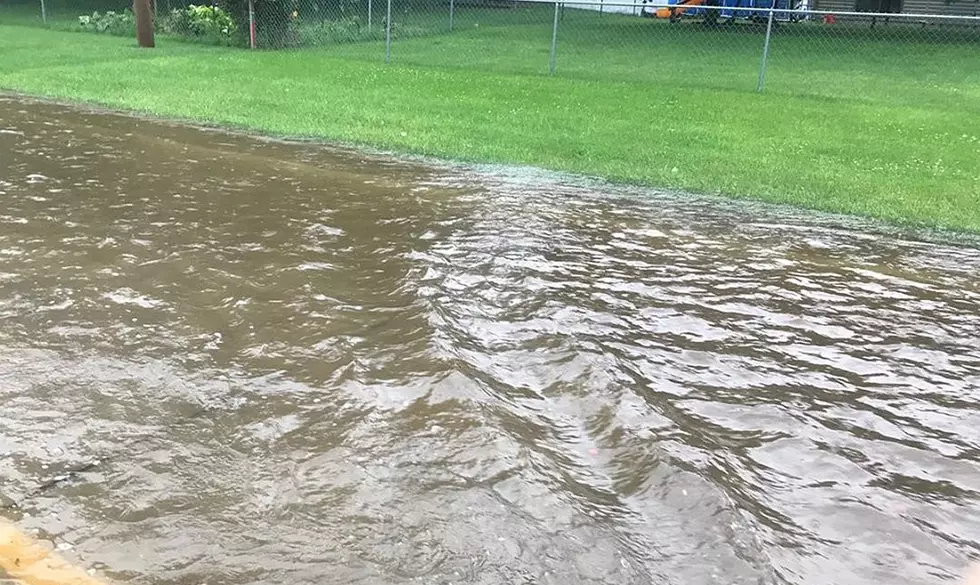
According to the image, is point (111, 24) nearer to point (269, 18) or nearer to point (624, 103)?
point (269, 18)

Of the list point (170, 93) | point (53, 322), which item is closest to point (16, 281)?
point (53, 322)

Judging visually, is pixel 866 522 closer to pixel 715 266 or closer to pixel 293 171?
pixel 715 266

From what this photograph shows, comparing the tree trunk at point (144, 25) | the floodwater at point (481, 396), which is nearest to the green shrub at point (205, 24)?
the tree trunk at point (144, 25)

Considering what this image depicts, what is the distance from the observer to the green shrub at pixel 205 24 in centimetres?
1931

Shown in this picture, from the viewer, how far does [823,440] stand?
3.74 meters

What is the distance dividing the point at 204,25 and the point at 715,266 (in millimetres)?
17311

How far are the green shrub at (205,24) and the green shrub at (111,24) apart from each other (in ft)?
5.47

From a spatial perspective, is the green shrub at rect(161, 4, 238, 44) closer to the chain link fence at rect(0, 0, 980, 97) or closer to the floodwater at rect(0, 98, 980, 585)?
the chain link fence at rect(0, 0, 980, 97)

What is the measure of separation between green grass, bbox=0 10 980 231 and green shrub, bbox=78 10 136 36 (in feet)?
3.56

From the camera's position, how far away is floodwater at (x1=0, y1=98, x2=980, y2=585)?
2.98 m

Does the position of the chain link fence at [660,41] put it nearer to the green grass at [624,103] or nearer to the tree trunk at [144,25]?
the green grass at [624,103]

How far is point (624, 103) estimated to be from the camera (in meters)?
12.5

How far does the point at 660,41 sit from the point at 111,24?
14.7 m

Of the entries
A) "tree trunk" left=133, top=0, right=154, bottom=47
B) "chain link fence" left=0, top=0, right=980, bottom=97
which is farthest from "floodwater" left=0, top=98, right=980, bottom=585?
"tree trunk" left=133, top=0, right=154, bottom=47
